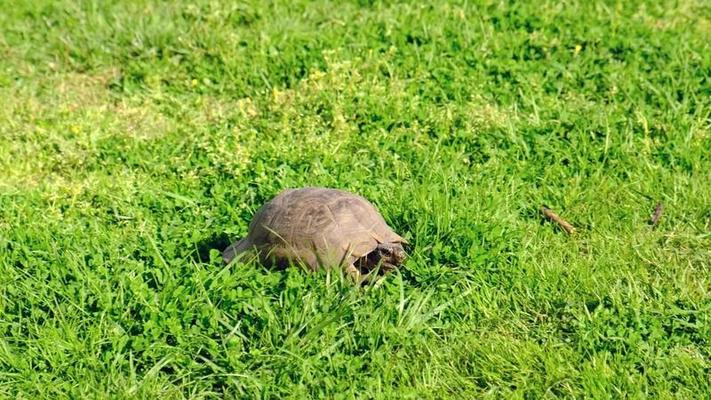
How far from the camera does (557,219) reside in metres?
5.52

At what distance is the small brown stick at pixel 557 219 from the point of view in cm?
545

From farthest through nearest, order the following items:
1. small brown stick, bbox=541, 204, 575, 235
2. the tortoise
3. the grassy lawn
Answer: small brown stick, bbox=541, 204, 575, 235 → the tortoise → the grassy lawn

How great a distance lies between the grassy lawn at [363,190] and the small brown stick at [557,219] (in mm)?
55

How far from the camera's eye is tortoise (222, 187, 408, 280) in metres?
4.85

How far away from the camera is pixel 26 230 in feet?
17.5

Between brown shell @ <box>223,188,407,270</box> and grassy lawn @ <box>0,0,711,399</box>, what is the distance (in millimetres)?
122

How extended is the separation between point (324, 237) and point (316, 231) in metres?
0.05

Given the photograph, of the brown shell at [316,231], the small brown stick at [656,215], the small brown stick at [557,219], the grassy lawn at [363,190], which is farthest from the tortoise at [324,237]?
the small brown stick at [656,215]

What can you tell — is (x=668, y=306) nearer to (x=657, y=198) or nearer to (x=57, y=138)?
(x=657, y=198)

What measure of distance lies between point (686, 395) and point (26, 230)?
343 cm

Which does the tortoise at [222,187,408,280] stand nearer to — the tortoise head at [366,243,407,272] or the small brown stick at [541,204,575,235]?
the tortoise head at [366,243,407,272]

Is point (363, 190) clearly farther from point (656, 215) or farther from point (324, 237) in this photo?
point (656, 215)

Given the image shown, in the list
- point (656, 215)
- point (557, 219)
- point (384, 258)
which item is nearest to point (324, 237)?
point (384, 258)

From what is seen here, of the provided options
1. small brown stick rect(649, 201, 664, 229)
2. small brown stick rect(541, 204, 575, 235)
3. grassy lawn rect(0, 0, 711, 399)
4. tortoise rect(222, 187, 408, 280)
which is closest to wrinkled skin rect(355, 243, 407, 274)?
tortoise rect(222, 187, 408, 280)
